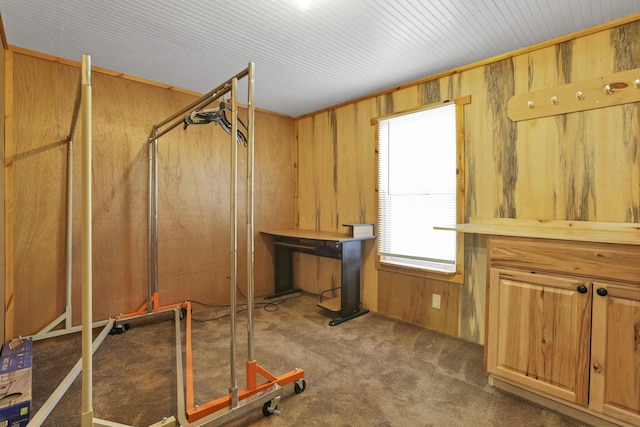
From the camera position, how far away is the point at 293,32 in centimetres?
208

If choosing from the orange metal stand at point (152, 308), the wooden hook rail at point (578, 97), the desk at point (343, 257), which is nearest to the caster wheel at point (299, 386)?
the desk at point (343, 257)

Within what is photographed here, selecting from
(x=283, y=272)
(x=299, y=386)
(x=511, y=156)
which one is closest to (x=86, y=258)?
(x=299, y=386)

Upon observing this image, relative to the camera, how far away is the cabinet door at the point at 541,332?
1.61m

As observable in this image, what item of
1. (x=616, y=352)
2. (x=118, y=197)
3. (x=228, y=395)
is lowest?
(x=228, y=395)

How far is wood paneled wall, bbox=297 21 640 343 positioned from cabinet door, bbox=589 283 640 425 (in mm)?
712

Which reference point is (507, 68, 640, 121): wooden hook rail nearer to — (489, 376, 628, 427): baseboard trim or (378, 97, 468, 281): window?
(378, 97, 468, 281): window

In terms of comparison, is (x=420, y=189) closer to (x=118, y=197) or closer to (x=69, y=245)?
(x=118, y=197)

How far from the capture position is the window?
2664 mm

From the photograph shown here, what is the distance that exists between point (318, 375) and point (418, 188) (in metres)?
1.78

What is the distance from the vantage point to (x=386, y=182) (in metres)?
3.15

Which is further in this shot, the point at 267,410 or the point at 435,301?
the point at 435,301

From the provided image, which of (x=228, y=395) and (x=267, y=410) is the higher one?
(x=228, y=395)

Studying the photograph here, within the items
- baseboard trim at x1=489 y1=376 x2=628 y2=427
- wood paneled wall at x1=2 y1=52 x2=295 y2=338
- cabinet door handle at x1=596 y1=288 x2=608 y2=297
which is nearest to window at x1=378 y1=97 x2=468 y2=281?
baseboard trim at x1=489 y1=376 x2=628 y2=427

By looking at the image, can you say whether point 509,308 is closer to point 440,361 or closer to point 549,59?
point 440,361
